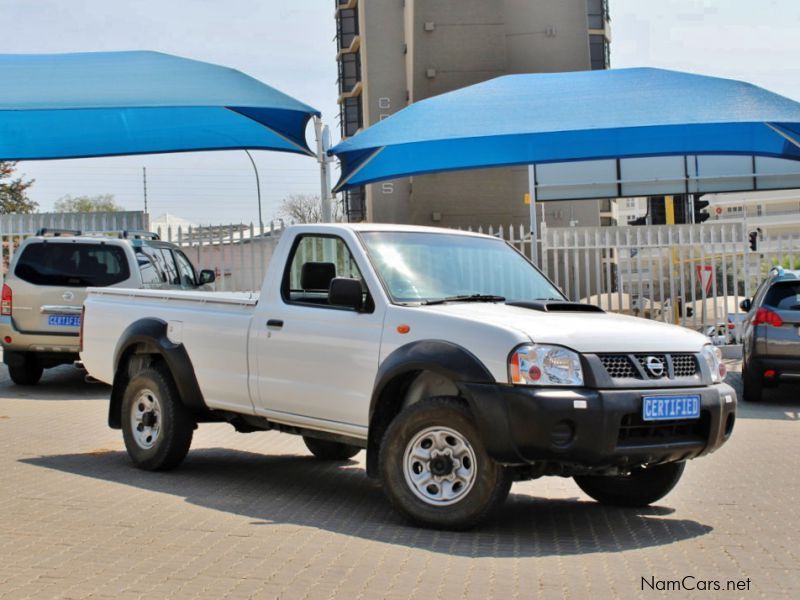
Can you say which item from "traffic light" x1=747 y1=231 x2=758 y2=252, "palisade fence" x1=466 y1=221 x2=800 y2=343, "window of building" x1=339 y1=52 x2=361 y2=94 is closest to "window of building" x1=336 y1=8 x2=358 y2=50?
"window of building" x1=339 y1=52 x2=361 y2=94

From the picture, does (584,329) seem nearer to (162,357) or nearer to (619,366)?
(619,366)

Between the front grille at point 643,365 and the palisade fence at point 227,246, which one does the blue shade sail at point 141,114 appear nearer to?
the palisade fence at point 227,246

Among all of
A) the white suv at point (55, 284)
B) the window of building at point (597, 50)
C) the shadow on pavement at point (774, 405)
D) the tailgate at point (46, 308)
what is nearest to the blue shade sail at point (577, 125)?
the shadow on pavement at point (774, 405)

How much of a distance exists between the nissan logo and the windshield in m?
1.27

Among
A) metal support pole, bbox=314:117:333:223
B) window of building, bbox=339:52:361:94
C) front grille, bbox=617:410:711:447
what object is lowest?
front grille, bbox=617:410:711:447

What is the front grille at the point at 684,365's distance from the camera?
729 centimetres

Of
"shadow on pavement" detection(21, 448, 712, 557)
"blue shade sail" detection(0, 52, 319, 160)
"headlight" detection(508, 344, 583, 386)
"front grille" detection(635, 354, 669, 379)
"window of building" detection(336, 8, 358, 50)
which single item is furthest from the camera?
"window of building" detection(336, 8, 358, 50)

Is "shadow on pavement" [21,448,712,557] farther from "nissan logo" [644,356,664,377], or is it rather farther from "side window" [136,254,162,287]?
"side window" [136,254,162,287]

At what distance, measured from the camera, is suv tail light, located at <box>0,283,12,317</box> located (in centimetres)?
1582

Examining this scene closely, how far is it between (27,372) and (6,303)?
1197mm

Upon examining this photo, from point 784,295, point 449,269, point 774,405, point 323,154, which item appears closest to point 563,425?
point 449,269

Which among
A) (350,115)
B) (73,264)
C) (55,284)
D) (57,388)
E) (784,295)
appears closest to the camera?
(784,295)

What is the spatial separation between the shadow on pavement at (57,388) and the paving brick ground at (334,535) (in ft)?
16.4

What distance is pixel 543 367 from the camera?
681 centimetres
